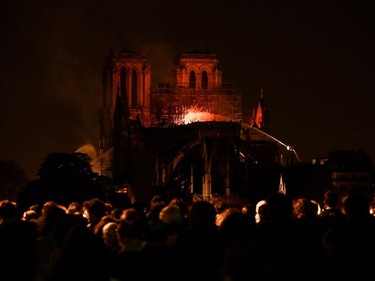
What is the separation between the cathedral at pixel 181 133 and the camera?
75.8 m

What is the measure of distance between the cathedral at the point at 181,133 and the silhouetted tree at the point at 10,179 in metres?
20.0

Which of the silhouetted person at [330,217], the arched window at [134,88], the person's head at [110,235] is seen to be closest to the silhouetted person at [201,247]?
the silhouetted person at [330,217]

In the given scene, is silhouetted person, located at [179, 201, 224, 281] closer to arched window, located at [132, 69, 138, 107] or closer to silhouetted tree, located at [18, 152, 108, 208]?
silhouetted tree, located at [18, 152, 108, 208]

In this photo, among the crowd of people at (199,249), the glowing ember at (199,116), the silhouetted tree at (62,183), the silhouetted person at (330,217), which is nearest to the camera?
the crowd of people at (199,249)

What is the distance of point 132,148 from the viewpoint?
8688 centimetres

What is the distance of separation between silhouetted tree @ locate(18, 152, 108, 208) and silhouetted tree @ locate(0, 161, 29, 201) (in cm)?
5955

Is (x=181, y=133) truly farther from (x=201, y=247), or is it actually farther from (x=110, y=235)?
(x=201, y=247)

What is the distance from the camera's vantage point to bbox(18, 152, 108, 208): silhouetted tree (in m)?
49.0

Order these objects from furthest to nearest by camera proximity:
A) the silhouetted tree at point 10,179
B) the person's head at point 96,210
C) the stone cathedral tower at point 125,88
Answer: the silhouetted tree at point 10,179, the stone cathedral tower at point 125,88, the person's head at point 96,210

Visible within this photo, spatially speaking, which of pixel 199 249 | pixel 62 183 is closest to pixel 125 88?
pixel 62 183

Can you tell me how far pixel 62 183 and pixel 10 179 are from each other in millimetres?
71809

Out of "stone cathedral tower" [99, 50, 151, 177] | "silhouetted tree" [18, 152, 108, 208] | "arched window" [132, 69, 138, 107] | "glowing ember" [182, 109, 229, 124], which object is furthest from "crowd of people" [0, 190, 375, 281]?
"arched window" [132, 69, 138, 107]

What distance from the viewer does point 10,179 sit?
401 ft

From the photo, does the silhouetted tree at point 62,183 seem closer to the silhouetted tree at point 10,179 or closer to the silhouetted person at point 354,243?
the silhouetted person at point 354,243
